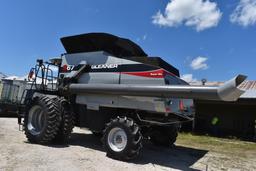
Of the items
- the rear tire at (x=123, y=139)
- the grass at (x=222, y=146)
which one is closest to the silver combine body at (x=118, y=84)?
the rear tire at (x=123, y=139)

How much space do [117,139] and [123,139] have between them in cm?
25

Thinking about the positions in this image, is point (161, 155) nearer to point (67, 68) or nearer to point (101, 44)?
point (101, 44)

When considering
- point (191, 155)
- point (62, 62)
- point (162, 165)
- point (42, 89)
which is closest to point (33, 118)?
point (42, 89)

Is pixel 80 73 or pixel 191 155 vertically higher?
pixel 80 73

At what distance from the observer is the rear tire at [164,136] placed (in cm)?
1013

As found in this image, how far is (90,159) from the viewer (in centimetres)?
729

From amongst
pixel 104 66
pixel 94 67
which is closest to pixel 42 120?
pixel 94 67

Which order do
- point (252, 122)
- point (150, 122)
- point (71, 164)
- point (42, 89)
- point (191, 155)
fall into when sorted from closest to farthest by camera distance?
1. point (71, 164)
2. point (150, 122)
3. point (191, 155)
4. point (42, 89)
5. point (252, 122)

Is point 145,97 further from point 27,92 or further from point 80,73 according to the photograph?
point 27,92

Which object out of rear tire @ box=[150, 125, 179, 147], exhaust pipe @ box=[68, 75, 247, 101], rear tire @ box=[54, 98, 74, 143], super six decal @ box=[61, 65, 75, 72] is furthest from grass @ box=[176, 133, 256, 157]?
super six decal @ box=[61, 65, 75, 72]

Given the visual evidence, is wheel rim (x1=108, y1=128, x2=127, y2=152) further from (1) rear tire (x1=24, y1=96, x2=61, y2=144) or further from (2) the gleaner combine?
(1) rear tire (x1=24, y1=96, x2=61, y2=144)

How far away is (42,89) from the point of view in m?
10.1

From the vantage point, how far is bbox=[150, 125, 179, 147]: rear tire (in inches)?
399

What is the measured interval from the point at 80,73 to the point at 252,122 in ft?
44.9
